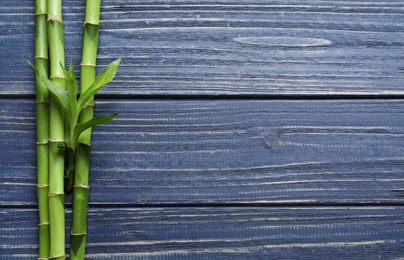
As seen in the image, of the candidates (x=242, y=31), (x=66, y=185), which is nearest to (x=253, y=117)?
(x=242, y=31)

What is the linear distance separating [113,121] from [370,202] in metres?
0.28

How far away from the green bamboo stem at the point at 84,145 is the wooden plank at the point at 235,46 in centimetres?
2

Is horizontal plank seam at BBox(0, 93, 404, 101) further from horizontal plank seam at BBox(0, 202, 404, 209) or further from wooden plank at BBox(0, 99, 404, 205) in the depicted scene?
horizontal plank seam at BBox(0, 202, 404, 209)

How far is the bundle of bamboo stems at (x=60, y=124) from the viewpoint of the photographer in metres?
0.54

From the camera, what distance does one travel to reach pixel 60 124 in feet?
1.81

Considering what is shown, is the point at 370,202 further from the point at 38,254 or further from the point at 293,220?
the point at 38,254

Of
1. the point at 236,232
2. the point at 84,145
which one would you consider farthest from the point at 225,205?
the point at 84,145

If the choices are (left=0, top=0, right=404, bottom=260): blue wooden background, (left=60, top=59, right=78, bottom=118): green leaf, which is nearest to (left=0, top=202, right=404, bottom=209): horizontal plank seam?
(left=0, top=0, right=404, bottom=260): blue wooden background

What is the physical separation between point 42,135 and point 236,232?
0.72 feet

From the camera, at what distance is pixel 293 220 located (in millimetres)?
575

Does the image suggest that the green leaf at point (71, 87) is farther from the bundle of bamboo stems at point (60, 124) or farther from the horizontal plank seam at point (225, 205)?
the horizontal plank seam at point (225, 205)

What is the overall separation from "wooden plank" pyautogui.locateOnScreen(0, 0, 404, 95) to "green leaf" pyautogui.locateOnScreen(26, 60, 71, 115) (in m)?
0.05

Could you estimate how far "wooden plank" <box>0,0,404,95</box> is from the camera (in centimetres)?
59

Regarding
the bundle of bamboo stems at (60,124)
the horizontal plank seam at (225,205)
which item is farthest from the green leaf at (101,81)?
the horizontal plank seam at (225,205)
